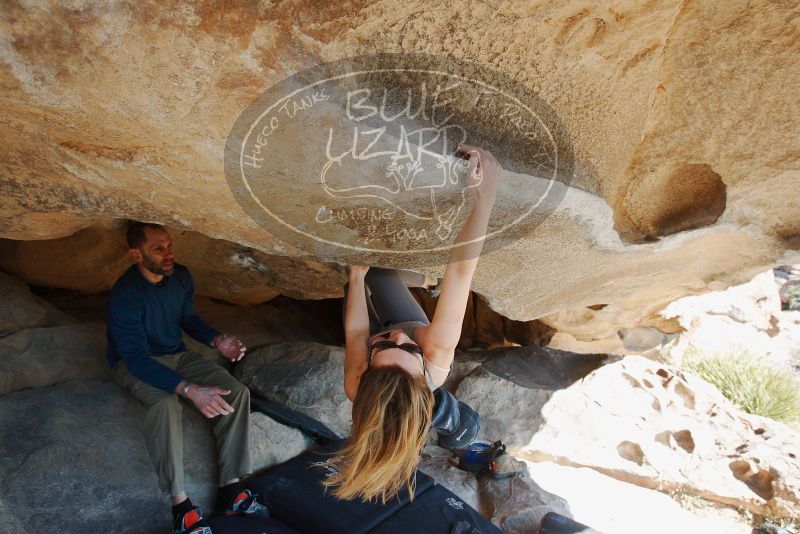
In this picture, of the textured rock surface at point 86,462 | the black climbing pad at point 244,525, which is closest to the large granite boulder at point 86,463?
the textured rock surface at point 86,462

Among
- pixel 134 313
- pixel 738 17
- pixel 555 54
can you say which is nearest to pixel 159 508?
pixel 134 313

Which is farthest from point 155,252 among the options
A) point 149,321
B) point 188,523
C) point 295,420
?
point 295,420

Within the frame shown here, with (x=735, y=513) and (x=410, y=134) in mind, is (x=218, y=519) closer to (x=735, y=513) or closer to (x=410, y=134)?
(x=410, y=134)

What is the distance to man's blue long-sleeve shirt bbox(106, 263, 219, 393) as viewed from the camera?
2.17 m

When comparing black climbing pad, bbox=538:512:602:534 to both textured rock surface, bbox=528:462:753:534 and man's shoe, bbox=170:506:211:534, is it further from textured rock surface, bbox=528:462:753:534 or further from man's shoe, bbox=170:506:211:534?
man's shoe, bbox=170:506:211:534

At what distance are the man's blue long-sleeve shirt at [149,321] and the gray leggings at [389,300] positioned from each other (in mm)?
A: 817

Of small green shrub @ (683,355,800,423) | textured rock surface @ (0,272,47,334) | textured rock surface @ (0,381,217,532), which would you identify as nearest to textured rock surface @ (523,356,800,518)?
→ small green shrub @ (683,355,800,423)

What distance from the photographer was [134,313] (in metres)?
2.19

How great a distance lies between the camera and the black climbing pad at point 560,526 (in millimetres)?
2504

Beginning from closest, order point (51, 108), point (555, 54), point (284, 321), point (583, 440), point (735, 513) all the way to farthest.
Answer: point (51, 108), point (555, 54), point (735, 513), point (583, 440), point (284, 321)

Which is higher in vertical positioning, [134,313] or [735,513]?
[134,313]

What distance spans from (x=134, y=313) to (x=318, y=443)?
46.7 inches

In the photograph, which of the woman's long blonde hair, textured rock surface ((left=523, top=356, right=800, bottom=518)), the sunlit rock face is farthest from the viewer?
textured rock surface ((left=523, top=356, right=800, bottom=518))

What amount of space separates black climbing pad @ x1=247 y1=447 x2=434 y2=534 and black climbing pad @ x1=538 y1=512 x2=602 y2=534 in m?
0.59
